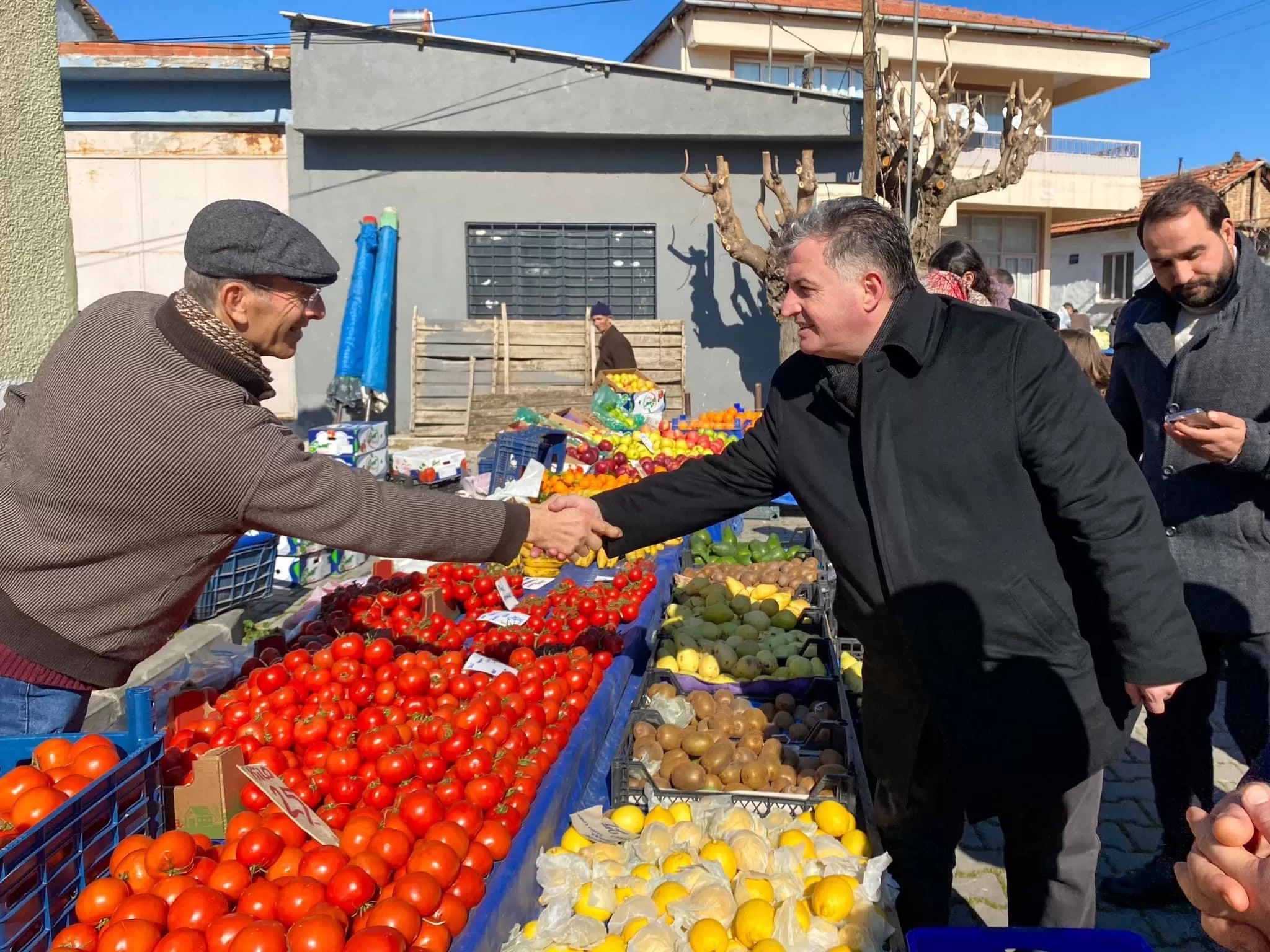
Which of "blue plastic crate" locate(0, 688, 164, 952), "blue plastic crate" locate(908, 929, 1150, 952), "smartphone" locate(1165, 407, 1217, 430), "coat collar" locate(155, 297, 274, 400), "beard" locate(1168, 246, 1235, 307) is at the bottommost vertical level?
"blue plastic crate" locate(908, 929, 1150, 952)

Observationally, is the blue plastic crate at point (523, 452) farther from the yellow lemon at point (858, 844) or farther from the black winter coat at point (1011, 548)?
the black winter coat at point (1011, 548)

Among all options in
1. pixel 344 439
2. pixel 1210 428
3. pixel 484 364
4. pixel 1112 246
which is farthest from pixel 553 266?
pixel 1112 246

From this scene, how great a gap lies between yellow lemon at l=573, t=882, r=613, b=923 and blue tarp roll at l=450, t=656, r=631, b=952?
0.48ft

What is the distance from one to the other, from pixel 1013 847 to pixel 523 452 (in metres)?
6.31

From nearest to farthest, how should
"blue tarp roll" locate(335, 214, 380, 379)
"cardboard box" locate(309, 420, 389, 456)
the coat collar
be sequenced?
1. the coat collar
2. "cardboard box" locate(309, 420, 389, 456)
3. "blue tarp roll" locate(335, 214, 380, 379)

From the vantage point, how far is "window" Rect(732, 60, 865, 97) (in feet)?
71.3

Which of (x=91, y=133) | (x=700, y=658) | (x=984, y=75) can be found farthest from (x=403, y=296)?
(x=984, y=75)

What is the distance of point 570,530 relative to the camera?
3.13 m

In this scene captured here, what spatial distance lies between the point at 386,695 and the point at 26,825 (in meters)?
1.54

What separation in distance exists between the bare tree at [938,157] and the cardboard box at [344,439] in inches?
340

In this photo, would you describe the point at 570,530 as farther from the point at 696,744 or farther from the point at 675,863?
the point at 675,863

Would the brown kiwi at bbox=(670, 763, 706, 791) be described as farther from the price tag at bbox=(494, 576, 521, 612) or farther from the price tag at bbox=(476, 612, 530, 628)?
the price tag at bbox=(494, 576, 521, 612)

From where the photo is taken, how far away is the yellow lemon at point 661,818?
2.78 metres

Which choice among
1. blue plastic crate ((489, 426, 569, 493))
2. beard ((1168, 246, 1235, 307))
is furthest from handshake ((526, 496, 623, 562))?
blue plastic crate ((489, 426, 569, 493))
